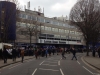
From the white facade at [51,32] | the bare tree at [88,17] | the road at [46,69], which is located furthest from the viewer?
the white facade at [51,32]

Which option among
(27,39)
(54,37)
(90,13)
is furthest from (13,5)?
(54,37)

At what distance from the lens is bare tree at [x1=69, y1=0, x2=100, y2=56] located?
51.9 meters

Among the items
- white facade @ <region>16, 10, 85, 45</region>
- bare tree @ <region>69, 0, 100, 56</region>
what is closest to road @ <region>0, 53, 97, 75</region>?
bare tree @ <region>69, 0, 100, 56</region>

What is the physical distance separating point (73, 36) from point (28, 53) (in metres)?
65.7

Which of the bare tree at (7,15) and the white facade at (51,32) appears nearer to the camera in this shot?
the bare tree at (7,15)

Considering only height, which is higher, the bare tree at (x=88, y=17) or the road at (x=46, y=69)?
the bare tree at (x=88, y=17)

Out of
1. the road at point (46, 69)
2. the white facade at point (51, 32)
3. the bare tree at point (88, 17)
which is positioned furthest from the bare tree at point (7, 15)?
the white facade at point (51, 32)

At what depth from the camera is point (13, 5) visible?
1671 inches

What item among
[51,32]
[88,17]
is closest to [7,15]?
[88,17]

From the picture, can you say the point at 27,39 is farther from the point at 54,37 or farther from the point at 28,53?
the point at 28,53

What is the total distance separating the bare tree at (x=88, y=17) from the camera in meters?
51.9

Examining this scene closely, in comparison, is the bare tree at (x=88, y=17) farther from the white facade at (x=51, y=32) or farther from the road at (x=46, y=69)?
the road at (x=46, y=69)

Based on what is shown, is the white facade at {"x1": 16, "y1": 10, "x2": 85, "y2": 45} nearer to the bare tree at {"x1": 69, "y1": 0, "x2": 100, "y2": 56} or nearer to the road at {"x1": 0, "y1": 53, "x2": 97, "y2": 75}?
the bare tree at {"x1": 69, "y1": 0, "x2": 100, "y2": 56}

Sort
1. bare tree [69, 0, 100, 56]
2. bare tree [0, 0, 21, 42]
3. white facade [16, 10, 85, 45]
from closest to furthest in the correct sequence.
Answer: bare tree [0, 0, 21, 42], bare tree [69, 0, 100, 56], white facade [16, 10, 85, 45]
